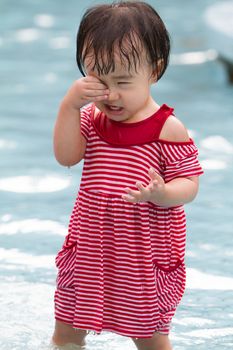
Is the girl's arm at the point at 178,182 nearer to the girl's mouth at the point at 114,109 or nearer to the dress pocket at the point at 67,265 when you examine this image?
the girl's mouth at the point at 114,109

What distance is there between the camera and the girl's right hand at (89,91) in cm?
327

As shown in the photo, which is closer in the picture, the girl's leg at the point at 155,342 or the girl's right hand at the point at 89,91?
the girl's right hand at the point at 89,91

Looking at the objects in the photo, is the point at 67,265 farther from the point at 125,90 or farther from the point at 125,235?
the point at 125,90

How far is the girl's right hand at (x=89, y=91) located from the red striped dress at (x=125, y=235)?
0.45 ft

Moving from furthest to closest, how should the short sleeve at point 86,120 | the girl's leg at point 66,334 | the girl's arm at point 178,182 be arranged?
the girl's leg at point 66,334
the short sleeve at point 86,120
the girl's arm at point 178,182

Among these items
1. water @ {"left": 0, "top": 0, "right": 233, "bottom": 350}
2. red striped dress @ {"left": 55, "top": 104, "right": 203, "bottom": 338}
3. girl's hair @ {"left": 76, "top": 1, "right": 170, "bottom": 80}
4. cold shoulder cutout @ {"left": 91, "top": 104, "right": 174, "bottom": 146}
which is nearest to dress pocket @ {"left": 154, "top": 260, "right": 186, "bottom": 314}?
red striped dress @ {"left": 55, "top": 104, "right": 203, "bottom": 338}

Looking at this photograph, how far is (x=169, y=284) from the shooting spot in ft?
11.4

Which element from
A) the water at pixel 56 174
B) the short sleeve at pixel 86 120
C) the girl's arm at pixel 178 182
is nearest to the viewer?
the girl's arm at pixel 178 182

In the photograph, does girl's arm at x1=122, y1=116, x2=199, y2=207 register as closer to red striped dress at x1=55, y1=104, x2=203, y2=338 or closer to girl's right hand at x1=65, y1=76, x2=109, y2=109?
red striped dress at x1=55, y1=104, x2=203, y2=338

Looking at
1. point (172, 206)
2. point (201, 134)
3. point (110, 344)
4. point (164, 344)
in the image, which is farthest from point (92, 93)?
point (201, 134)

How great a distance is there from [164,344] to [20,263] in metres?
1.43

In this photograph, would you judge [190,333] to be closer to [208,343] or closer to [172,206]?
[208,343]

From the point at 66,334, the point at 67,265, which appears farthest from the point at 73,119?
the point at 66,334

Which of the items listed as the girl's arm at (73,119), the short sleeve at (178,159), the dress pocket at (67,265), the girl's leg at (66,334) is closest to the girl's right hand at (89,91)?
the girl's arm at (73,119)
